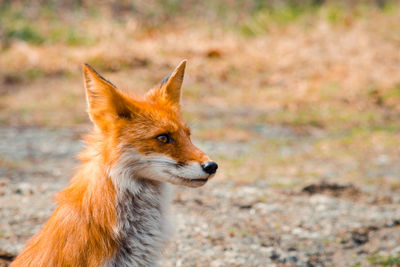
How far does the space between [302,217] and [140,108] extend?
3320 mm

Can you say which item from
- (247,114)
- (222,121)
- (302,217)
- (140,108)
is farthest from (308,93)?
(140,108)

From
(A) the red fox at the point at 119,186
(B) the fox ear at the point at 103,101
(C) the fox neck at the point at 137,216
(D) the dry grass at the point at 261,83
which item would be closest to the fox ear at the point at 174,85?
(A) the red fox at the point at 119,186

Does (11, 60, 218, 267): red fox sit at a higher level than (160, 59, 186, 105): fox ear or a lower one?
lower

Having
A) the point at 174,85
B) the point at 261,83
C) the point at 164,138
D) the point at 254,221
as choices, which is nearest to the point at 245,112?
the point at 261,83

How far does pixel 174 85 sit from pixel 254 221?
2603 millimetres

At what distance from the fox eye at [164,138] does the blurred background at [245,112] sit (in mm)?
1800

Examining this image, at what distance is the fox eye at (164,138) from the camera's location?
11.8 feet

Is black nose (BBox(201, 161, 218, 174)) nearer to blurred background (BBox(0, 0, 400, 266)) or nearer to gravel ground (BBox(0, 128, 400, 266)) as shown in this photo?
gravel ground (BBox(0, 128, 400, 266))

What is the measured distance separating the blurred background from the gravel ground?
0.08 ft

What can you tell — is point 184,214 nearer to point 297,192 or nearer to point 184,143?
point 297,192

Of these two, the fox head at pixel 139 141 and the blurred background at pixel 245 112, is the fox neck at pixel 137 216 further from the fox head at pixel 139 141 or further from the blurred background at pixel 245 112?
the blurred background at pixel 245 112

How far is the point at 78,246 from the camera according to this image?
3295 millimetres

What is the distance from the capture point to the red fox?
11.0 ft

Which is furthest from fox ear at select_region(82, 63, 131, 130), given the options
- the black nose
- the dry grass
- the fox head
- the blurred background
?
the dry grass
